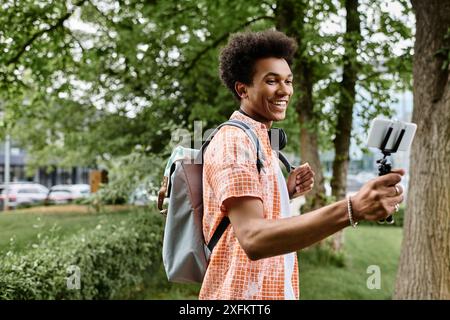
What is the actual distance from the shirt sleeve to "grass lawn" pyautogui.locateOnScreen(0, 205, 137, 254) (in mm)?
3386

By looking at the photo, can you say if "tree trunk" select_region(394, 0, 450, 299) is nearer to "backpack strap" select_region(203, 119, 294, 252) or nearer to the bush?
the bush

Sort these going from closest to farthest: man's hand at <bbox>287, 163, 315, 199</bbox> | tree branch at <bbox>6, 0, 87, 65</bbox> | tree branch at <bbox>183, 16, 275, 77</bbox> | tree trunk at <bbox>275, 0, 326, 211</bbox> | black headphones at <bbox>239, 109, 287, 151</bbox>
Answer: black headphones at <bbox>239, 109, 287, 151</bbox> → man's hand at <bbox>287, 163, 315, 199</bbox> → tree branch at <bbox>6, 0, 87, 65</bbox> → tree trunk at <bbox>275, 0, 326, 211</bbox> → tree branch at <bbox>183, 16, 275, 77</bbox>

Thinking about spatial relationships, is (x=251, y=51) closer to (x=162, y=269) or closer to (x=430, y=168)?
(x=430, y=168)

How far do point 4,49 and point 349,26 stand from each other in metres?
5.12

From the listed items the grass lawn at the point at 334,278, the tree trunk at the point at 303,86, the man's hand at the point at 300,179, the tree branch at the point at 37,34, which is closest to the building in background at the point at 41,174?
the grass lawn at the point at 334,278

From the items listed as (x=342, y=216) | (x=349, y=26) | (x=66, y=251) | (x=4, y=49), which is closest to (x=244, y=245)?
(x=342, y=216)

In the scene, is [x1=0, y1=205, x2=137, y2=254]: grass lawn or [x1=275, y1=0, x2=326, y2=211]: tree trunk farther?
[x1=275, y1=0, x2=326, y2=211]: tree trunk

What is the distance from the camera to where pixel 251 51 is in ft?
5.80

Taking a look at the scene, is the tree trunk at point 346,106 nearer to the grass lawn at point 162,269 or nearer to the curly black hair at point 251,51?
the grass lawn at point 162,269

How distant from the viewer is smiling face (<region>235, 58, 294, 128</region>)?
Answer: 173cm

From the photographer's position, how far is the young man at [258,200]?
1.33 meters

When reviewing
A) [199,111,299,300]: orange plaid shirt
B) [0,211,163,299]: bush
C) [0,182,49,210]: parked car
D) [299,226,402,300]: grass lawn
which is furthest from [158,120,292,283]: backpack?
[0,182,49,210]: parked car

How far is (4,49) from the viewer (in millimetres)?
7613
